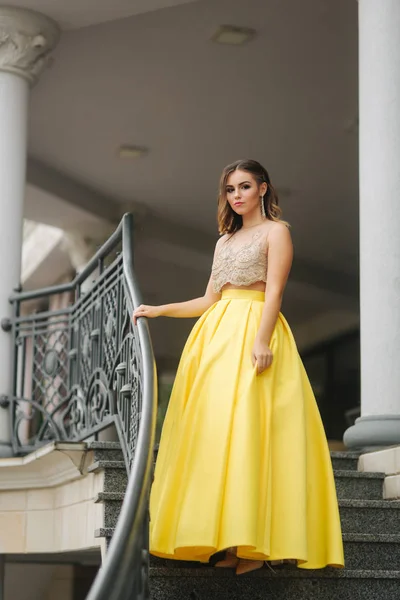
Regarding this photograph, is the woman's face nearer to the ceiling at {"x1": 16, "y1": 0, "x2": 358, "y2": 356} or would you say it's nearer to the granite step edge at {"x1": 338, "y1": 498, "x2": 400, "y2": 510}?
the granite step edge at {"x1": 338, "y1": 498, "x2": 400, "y2": 510}

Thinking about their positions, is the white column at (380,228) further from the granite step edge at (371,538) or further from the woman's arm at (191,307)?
the woman's arm at (191,307)

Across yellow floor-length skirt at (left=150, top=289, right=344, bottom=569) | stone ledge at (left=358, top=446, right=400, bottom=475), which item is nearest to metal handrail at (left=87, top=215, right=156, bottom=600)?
yellow floor-length skirt at (left=150, top=289, right=344, bottom=569)

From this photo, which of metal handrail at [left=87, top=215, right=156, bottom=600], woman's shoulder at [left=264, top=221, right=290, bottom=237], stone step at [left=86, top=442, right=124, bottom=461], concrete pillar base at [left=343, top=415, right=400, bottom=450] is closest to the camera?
metal handrail at [left=87, top=215, right=156, bottom=600]

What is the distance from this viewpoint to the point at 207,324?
4234 millimetres

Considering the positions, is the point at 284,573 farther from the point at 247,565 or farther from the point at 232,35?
the point at 232,35

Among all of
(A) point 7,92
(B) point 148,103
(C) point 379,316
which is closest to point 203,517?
(C) point 379,316

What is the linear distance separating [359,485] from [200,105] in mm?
5516

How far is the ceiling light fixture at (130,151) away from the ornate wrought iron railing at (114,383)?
4151 mm

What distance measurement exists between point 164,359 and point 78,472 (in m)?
13.1

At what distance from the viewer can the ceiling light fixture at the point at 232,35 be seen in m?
8.50

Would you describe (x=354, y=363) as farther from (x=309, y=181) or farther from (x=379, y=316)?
(x=379, y=316)

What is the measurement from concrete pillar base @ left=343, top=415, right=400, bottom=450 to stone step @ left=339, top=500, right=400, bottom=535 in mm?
497

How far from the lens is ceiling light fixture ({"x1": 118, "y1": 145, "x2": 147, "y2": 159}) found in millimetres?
10820

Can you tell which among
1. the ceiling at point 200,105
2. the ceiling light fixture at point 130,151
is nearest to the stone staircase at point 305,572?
the ceiling at point 200,105
